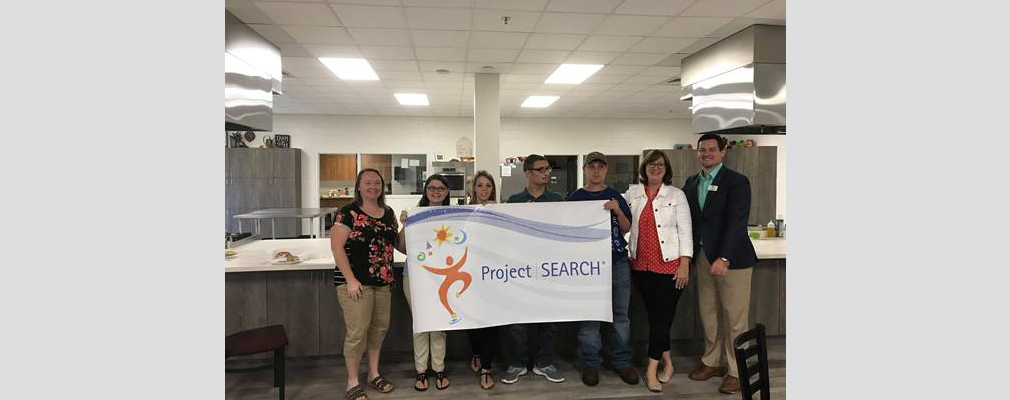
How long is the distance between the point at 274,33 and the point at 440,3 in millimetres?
1517

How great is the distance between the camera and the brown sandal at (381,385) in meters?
3.01

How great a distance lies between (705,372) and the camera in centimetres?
321

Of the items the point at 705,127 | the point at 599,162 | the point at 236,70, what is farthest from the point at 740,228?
the point at 236,70

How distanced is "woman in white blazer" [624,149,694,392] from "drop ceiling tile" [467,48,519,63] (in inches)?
86.7

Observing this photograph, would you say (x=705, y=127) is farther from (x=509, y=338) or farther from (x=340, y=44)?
(x=340, y=44)

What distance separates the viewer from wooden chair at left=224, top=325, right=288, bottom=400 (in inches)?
104

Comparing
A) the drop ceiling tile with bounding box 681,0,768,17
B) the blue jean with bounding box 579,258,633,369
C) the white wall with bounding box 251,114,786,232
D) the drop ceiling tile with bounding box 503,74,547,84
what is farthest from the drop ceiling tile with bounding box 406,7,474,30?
the white wall with bounding box 251,114,786,232

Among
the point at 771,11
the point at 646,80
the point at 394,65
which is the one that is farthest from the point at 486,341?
the point at 646,80

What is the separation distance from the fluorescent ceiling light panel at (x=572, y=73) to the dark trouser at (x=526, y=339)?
3.05m

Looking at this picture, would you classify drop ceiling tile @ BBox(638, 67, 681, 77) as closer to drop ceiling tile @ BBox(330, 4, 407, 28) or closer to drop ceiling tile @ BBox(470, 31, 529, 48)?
drop ceiling tile @ BBox(470, 31, 529, 48)

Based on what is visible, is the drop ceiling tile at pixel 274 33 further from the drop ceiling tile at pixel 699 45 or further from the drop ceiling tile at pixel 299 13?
the drop ceiling tile at pixel 699 45

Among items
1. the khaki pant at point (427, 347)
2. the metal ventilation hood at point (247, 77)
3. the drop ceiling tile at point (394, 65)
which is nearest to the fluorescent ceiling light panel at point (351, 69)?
the drop ceiling tile at point (394, 65)

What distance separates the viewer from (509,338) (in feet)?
11.2

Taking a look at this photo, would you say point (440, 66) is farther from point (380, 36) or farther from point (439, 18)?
point (439, 18)
